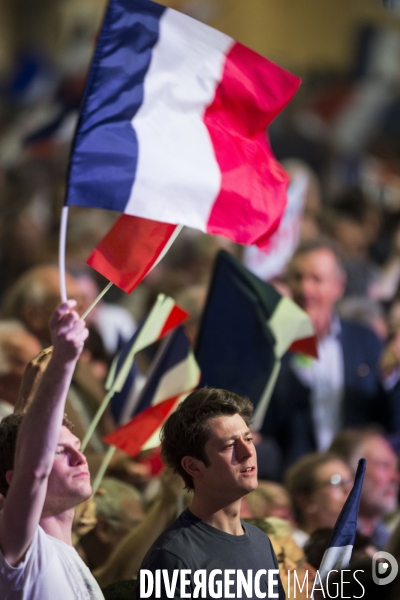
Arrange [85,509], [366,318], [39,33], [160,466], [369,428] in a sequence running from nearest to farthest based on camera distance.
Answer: [85,509], [160,466], [369,428], [366,318], [39,33]

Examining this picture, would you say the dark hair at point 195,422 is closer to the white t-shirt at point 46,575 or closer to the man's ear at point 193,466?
the man's ear at point 193,466

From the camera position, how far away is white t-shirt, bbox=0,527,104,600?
2.40 meters

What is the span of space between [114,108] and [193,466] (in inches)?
46.8

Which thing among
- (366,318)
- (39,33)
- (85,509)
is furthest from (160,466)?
(39,33)

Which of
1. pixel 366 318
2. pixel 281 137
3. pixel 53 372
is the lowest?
pixel 281 137

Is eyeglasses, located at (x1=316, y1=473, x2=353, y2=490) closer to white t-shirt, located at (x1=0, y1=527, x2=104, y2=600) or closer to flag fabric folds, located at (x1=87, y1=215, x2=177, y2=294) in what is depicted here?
flag fabric folds, located at (x1=87, y1=215, x2=177, y2=294)

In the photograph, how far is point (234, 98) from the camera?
374 cm

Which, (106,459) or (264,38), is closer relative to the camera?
(106,459)

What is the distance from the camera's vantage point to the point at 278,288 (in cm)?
572

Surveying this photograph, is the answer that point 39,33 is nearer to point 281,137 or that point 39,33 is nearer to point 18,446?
point 281,137

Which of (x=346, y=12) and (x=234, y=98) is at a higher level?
(x=234, y=98)

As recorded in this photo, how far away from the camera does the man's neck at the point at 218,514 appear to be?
106 inches

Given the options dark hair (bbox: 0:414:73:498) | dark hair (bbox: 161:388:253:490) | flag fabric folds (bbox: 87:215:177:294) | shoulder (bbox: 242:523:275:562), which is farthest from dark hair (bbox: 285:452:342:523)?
dark hair (bbox: 0:414:73:498)

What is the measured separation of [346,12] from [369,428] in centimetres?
1631
